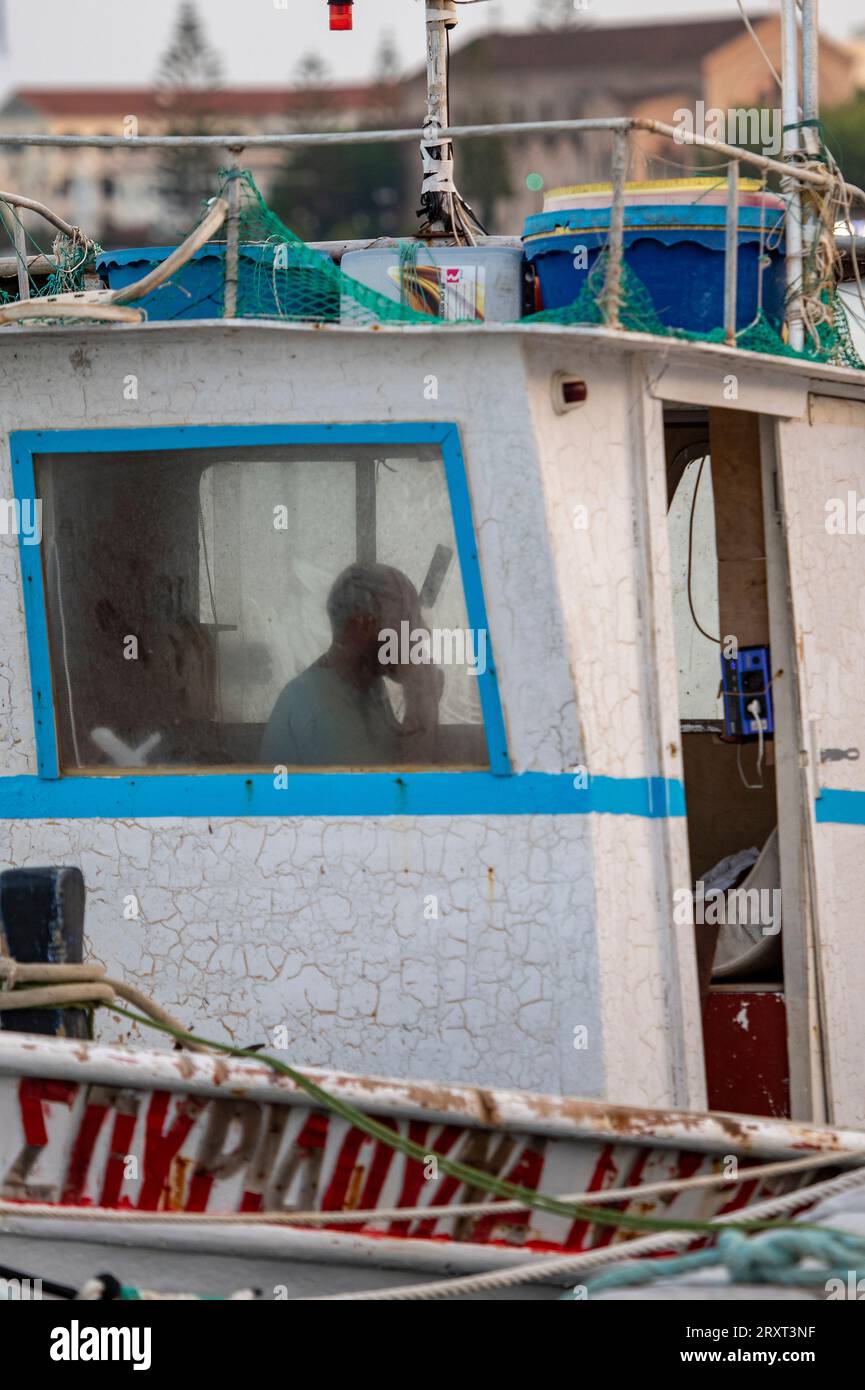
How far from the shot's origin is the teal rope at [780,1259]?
4.32 meters

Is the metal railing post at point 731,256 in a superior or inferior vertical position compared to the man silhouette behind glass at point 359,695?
superior

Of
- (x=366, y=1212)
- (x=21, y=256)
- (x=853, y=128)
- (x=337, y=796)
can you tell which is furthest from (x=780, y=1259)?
(x=853, y=128)

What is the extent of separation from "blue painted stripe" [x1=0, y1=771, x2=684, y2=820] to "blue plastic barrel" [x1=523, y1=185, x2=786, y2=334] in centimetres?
140

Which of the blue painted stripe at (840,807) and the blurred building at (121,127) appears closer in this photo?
the blue painted stripe at (840,807)

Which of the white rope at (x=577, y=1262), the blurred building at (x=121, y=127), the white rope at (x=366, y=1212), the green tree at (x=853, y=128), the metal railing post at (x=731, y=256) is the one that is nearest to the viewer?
the white rope at (x=577, y=1262)

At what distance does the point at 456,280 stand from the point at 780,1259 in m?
2.99

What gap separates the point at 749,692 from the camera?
630 cm

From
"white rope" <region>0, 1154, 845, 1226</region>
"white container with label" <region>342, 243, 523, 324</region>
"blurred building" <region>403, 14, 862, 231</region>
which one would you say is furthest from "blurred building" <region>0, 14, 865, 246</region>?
"white rope" <region>0, 1154, 845, 1226</region>

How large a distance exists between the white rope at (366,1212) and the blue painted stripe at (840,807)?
4.72ft

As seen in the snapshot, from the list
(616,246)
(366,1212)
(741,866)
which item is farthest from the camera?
(741,866)

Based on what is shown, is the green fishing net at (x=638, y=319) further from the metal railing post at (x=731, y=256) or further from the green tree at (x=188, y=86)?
the green tree at (x=188, y=86)

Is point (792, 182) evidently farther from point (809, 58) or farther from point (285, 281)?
point (285, 281)

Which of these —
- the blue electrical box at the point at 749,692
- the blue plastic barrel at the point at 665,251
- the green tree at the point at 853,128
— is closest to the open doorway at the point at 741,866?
the blue electrical box at the point at 749,692

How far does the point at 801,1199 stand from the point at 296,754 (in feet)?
6.23
